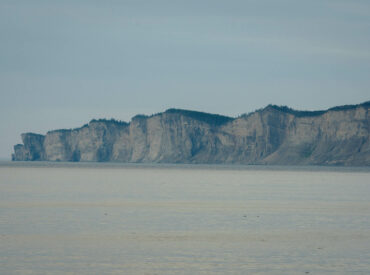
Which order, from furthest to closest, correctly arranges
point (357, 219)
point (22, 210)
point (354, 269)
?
point (22, 210)
point (357, 219)
point (354, 269)

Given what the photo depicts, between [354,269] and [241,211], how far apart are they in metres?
20.3

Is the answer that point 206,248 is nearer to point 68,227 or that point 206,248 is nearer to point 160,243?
point 160,243

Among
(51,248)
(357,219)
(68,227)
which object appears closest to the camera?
(51,248)

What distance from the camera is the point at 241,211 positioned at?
4066cm

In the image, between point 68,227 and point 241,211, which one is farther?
point 241,211

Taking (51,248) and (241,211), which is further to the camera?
(241,211)

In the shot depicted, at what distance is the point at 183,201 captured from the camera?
48.8 meters

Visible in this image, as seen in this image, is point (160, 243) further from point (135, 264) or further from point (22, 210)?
point (22, 210)

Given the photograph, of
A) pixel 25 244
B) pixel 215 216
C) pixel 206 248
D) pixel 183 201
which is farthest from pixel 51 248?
pixel 183 201

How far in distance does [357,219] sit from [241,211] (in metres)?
7.93

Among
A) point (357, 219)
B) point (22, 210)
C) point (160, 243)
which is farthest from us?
point (22, 210)

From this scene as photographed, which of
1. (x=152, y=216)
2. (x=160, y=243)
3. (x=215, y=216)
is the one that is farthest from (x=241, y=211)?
(x=160, y=243)

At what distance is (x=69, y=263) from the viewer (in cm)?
2111

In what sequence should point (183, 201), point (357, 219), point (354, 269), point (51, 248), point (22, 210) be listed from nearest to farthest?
point (354, 269)
point (51, 248)
point (357, 219)
point (22, 210)
point (183, 201)
